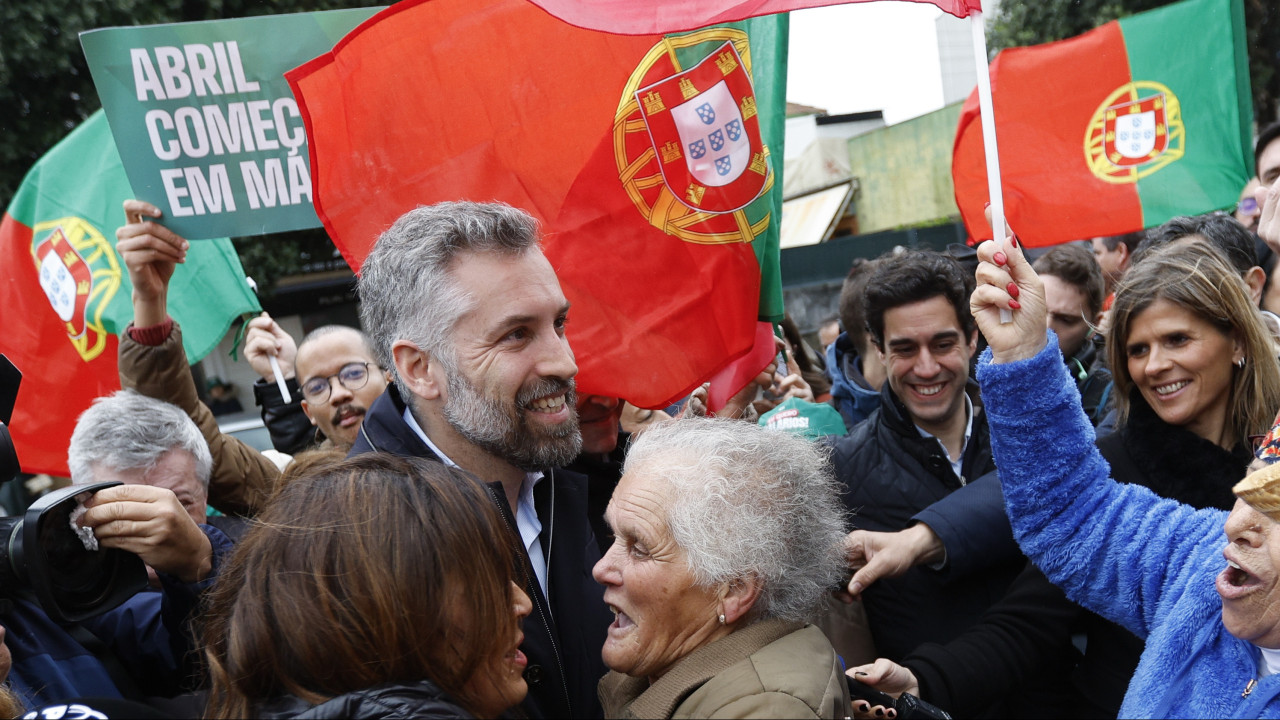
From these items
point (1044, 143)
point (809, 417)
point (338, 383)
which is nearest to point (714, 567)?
point (809, 417)

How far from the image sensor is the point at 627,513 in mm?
2021

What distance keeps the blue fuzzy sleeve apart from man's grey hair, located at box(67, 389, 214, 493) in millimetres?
2408

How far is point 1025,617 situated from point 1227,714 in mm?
661

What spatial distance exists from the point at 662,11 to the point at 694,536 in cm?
124

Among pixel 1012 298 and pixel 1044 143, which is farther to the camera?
pixel 1044 143

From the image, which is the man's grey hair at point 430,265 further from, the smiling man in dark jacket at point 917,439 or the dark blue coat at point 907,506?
the smiling man in dark jacket at point 917,439

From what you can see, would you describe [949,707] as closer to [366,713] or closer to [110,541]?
[366,713]

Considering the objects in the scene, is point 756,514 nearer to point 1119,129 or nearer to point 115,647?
point 115,647

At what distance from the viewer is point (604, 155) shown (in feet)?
9.53

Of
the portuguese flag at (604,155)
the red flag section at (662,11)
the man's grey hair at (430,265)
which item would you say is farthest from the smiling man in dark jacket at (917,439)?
the man's grey hair at (430,265)

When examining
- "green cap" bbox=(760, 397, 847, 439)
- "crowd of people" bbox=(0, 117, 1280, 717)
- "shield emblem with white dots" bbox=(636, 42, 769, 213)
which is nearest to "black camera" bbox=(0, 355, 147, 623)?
"crowd of people" bbox=(0, 117, 1280, 717)

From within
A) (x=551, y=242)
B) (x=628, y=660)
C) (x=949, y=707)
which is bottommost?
(x=949, y=707)

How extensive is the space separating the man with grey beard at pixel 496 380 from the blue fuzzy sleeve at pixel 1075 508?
0.98 metres

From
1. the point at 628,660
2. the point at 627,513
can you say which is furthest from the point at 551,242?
the point at 628,660
